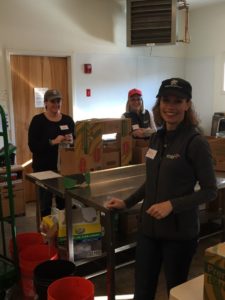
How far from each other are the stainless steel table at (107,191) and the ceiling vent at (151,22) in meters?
2.73

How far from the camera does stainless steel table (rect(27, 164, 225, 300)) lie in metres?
2.11

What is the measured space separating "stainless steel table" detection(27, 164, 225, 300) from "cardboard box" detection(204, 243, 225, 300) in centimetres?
105

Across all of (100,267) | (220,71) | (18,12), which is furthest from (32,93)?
(220,71)

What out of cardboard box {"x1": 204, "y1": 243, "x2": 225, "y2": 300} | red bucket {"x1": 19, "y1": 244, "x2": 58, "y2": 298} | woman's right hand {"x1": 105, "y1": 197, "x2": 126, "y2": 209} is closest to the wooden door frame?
red bucket {"x1": 19, "y1": 244, "x2": 58, "y2": 298}

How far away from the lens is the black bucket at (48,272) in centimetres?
204

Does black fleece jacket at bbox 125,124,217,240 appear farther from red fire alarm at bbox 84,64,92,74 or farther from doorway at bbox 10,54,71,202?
red fire alarm at bbox 84,64,92,74

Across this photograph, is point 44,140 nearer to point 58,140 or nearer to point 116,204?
point 58,140

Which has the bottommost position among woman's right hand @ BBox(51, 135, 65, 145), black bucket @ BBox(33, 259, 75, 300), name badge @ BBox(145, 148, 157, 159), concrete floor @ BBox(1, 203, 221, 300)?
concrete floor @ BBox(1, 203, 221, 300)

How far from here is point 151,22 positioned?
16.6ft

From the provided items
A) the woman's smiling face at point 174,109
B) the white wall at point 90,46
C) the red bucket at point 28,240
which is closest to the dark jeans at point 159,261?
the woman's smiling face at point 174,109

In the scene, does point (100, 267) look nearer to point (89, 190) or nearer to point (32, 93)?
point (89, 190)

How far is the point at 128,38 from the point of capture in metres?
5.23

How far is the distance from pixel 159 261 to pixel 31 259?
1126 millimetres

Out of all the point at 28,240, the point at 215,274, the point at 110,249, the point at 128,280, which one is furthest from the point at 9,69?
the point at 215,274
